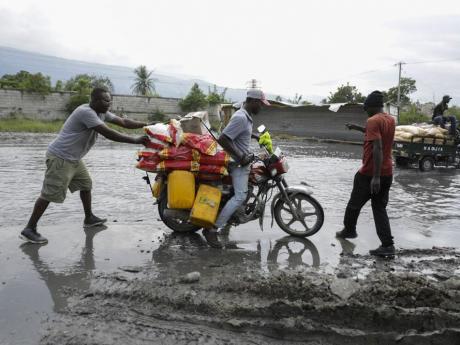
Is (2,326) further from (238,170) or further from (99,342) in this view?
(238,170)

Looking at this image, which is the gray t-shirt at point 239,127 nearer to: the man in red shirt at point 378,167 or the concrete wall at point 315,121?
the man in red shirt at point 378,167

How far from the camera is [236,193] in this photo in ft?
18.0

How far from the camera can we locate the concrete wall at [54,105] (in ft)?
116

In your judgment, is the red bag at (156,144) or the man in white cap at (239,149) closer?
the man in white cap at (239,149)

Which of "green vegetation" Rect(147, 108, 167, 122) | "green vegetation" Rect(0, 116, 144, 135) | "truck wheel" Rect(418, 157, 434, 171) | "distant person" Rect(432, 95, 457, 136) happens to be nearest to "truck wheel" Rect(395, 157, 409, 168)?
"truck wheel" Rect(418, 157, 434, 171)

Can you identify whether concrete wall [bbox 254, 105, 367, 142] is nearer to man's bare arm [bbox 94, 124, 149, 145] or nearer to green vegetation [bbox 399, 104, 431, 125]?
green vegetation [bbox 399, 104, 431, 125]

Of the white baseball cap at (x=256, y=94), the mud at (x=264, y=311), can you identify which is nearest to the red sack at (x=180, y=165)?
the white baseball cap at (x=256, y=94)

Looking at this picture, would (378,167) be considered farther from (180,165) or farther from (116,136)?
(116,136)

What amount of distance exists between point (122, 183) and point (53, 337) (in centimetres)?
685

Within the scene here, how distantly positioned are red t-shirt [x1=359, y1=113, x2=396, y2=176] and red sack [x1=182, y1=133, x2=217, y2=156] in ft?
6.06

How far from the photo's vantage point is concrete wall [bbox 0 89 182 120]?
116ft

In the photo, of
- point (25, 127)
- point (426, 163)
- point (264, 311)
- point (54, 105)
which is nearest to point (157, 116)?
point (54, 105)

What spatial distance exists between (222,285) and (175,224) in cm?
198

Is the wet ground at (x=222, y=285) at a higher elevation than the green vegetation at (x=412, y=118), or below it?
below
